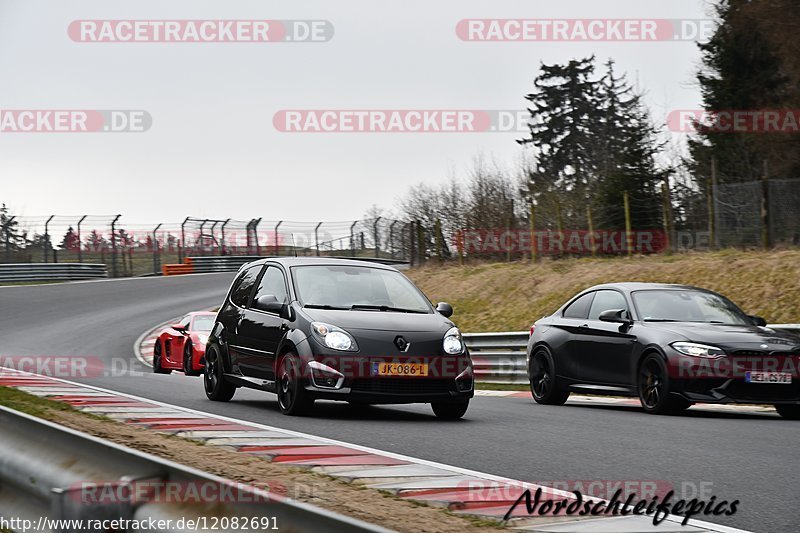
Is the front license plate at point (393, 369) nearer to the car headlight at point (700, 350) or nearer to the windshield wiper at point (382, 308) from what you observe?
the windshield wiper at point (382, 308)

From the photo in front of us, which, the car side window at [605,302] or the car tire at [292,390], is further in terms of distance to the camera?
the car side window at [605,302]

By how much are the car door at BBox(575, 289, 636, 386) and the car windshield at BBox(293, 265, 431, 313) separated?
2.45 m

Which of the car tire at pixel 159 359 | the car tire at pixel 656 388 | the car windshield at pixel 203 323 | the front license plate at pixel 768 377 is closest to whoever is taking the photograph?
the front license plate at pixel 768 377

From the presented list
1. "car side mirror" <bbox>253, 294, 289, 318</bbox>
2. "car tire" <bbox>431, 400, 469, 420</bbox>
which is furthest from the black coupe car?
"car side mirror" <bbox>253, 294, 289, 318</bbox>

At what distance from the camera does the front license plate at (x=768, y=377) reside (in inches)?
443

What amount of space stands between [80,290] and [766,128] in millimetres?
24537

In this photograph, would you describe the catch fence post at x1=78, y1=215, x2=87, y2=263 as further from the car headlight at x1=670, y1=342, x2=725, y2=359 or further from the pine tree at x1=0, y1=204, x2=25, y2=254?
the car headlight at x1=670, y1=342, x2=725, y2=359

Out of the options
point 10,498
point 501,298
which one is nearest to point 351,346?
point 10,498

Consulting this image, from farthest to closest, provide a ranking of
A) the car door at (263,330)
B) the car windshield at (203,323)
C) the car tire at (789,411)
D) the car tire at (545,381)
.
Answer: the car windshield at (203,323) → the car tire at (545,381) → the car tire at (789,411) → the car door at (263,330)

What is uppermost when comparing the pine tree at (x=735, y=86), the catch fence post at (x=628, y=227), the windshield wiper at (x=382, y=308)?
the pine tree at (x=735, y=86)

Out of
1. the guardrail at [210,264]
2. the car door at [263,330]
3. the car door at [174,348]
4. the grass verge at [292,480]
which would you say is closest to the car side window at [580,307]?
the car door at [263,330]

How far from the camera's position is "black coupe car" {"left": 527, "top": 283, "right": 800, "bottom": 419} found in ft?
37.1

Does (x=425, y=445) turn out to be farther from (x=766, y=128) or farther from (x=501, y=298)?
(x=766, y=128)

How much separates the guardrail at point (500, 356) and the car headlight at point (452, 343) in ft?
24.2
